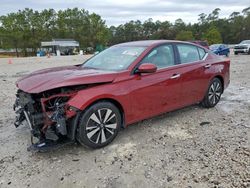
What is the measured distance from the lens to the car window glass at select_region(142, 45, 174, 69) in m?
4.43

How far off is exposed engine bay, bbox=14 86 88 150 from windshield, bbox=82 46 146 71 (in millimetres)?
916

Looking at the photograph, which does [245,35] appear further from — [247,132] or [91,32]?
[247,132]

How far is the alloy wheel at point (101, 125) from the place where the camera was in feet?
11.9

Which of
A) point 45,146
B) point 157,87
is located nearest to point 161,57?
point 157,87

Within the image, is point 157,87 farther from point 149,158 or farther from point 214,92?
point 214,92

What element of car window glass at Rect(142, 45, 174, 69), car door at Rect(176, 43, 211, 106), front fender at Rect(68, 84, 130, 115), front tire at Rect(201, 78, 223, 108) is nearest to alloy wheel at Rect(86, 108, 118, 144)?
front fender at Rect(68, 84, 130, 115)

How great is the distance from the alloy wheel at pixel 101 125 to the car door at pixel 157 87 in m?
0.43

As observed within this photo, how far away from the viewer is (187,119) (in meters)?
5.04

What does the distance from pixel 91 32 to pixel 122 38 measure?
21444 mm

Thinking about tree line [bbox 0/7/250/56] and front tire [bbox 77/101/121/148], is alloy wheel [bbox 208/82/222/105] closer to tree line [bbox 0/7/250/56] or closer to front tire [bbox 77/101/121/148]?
front tire [bbox 77/101/121/148]

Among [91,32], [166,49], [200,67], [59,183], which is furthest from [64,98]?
[91,32]

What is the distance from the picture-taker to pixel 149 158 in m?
3.55

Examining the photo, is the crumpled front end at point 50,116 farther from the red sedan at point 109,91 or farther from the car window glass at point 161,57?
the car window glass at point 161,57

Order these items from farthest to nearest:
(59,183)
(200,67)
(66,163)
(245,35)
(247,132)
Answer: (245,35)
(200,67)
(247,132)
(66,163)
(59,183)
